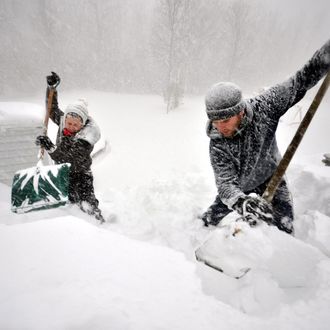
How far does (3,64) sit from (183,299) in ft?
93.5

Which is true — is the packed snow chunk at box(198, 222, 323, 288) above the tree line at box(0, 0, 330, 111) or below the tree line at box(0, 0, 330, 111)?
above

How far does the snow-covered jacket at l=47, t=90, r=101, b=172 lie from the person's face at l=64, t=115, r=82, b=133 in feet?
0.21

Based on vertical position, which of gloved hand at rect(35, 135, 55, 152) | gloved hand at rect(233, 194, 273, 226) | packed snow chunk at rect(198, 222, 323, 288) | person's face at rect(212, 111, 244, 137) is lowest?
gloved hand at rect(35, 135, 55, 152)

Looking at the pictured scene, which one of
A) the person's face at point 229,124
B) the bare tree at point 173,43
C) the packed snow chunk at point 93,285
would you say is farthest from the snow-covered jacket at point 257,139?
the bare tree at point 173,43

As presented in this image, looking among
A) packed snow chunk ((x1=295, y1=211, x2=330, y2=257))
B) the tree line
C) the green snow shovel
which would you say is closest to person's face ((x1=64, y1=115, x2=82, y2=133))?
the green snow shovel

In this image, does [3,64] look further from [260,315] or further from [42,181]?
[260,315]

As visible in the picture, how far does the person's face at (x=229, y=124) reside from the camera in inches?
80.7

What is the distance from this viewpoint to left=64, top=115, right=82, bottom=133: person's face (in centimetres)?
311

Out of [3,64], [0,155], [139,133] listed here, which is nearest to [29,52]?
[3,64]

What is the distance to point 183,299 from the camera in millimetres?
1074

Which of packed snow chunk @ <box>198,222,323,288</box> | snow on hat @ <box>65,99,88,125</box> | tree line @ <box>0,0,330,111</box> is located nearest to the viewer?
packed snow chunk @ <box>198,222,323,288</box>

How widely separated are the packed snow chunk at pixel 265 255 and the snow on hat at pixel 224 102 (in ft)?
2.76

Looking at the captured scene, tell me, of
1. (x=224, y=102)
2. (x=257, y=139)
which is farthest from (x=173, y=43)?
(x=224, y=102)

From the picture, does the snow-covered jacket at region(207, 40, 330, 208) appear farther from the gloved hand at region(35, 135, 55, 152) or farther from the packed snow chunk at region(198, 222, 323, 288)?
the gloved hand at region(35, 135, 55, 152)
